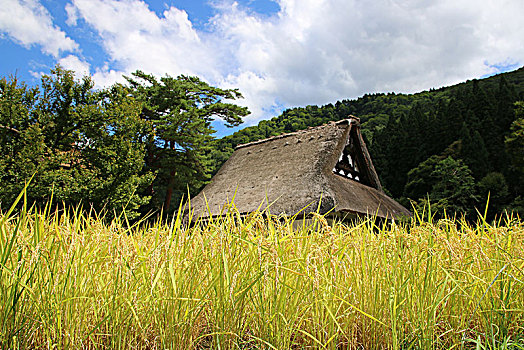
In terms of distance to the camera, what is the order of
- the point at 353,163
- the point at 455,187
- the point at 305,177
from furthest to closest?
the point at 455,187 → the point at 353,163 → the point at 305,177

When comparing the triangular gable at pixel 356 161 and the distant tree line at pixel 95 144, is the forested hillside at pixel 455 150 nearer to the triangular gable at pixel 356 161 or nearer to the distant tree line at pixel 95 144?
the distant tree line at pixel 95 144

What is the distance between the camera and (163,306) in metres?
1.36

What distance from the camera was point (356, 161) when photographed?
40.7ft

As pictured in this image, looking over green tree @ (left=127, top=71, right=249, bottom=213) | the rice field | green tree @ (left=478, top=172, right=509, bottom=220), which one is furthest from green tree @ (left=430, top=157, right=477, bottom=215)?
the rice field

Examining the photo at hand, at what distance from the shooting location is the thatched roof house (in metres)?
8.50

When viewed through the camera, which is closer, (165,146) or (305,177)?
(305,177)

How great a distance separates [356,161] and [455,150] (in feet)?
57.0

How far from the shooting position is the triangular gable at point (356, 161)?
11.6m

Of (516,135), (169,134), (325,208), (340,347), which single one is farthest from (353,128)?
(516,135)

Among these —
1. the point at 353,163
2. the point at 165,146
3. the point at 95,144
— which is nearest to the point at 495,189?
the point at 353,163

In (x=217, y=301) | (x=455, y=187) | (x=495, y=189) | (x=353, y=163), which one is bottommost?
(x=217, y=301)

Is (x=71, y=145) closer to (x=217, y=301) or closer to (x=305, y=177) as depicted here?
(x=305, y=177)

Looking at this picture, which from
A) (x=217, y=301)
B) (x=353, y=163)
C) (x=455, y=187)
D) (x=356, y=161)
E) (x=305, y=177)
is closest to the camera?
(x=217, y=301)

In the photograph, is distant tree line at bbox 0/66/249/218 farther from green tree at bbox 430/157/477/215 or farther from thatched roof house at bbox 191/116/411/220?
green tree at bbox 430/157/477/215
